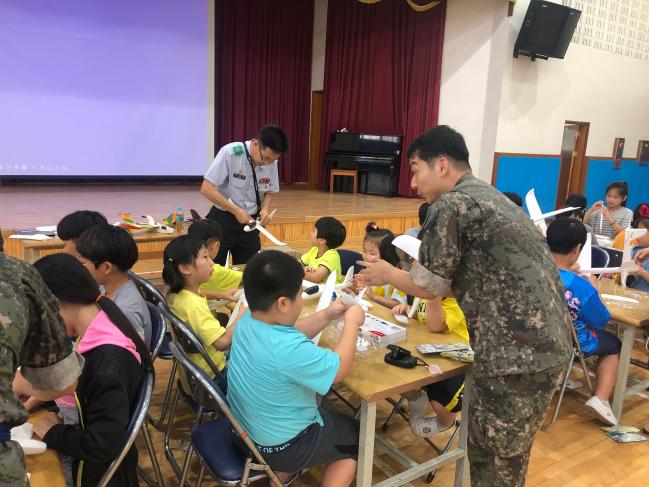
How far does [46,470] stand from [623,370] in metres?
2.63

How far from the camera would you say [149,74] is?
7.38 m

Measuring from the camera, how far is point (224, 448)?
5.12 feet

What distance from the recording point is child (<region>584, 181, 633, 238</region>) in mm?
4711

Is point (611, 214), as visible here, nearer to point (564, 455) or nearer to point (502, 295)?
point (564, 455)

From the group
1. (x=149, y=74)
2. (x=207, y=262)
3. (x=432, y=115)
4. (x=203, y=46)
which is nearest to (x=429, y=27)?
(x=432, y=115)

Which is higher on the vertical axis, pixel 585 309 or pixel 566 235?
pixel 566 235

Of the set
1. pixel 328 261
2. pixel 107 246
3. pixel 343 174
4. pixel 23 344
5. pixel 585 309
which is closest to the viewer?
pixel 23 344

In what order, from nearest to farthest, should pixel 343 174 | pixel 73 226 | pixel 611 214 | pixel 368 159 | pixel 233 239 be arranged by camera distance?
pixel 73 226, pixel 233 239, pixel 611 214, pixel 368 159, pixel 343 174

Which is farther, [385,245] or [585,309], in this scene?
[385,245]

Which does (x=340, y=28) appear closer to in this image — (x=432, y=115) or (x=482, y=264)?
(x=432, y=115)

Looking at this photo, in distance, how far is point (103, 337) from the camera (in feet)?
4.26

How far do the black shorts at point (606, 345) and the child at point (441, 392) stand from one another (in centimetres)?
104

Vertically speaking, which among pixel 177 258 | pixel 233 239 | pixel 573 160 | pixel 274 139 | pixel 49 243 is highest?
pixel 274 139

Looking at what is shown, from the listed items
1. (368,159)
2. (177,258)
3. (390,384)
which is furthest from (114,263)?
(368,159)
